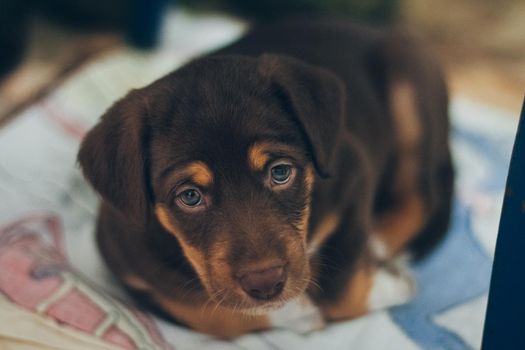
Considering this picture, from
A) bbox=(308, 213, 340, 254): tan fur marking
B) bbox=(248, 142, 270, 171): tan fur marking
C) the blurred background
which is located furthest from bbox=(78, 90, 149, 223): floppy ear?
the blurred background

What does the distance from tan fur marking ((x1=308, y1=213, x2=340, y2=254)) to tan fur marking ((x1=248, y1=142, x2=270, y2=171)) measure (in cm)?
51

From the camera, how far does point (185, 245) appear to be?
2361 mm

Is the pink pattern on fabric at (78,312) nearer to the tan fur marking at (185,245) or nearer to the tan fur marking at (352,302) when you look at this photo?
the tan fur marking at (185,245)

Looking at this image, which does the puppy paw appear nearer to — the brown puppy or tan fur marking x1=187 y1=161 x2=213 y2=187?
the brown puppy

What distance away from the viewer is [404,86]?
3193mm

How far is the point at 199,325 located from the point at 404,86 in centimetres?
134

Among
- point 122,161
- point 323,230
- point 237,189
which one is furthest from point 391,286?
point 122,161

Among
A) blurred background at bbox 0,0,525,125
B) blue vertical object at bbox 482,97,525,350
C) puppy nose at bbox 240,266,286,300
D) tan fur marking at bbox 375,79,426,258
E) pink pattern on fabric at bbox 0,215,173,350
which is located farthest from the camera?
blurred background at bbox 0,0,525,125

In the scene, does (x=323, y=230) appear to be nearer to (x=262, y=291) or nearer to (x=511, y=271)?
(x=262, y=291)

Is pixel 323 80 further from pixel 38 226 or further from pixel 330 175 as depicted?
pixel 38 226

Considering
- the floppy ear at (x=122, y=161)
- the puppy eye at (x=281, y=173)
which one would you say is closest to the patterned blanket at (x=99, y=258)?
the floppy ear at (x=122, y=161)

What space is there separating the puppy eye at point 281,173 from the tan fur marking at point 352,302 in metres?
0.61

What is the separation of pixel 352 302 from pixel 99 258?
3.29 ft

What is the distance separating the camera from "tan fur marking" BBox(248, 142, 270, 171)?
2186mm
